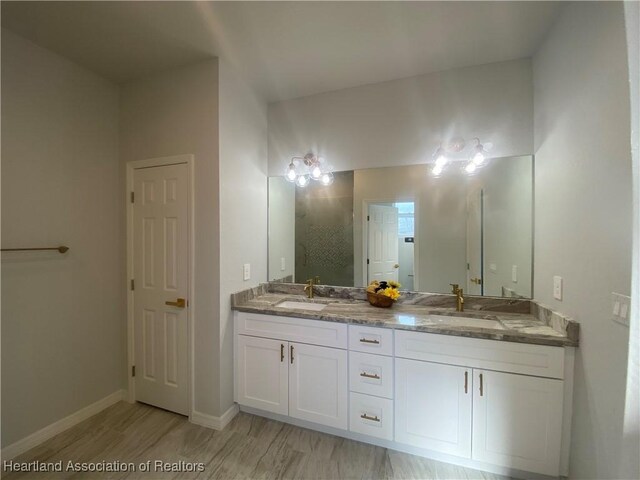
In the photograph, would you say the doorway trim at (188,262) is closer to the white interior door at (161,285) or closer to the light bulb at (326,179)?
the white interior door at (161,285)

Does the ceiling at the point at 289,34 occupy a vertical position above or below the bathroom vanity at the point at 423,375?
above

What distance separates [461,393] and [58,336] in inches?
109

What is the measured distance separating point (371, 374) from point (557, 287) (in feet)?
4.14

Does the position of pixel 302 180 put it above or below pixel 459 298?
above

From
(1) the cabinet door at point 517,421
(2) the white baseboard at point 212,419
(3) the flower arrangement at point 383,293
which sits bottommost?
(2) the white baseboard at point 212,419

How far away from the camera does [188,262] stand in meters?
1.91

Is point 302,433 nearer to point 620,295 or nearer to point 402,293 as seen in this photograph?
point 402,293

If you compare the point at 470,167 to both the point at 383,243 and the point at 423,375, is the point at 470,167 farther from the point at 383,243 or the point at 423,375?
the point at 423,375


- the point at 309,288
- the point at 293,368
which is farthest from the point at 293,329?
the point at 309,288

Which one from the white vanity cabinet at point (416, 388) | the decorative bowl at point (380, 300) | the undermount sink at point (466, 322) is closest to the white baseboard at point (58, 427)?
the white vanity cabinet at point (416, 388)

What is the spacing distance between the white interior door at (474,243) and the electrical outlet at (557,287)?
45 centimetres

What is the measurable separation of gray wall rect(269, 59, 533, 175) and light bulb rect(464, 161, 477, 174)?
18 cm

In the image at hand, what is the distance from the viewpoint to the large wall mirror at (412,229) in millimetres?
1852

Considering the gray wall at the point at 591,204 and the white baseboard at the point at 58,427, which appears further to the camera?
the white baseboard at the point at 58,427
